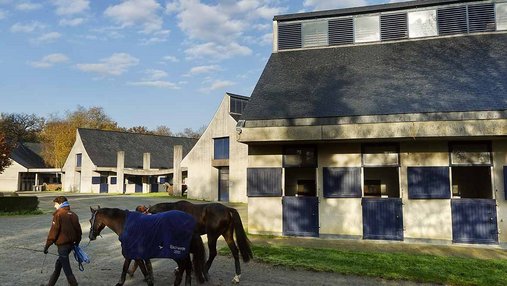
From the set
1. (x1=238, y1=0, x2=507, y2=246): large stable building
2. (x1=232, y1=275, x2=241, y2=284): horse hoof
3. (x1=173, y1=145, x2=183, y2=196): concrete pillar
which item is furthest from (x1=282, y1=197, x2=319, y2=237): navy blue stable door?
(x1=173, y1=145, x2=183, y2=196): concrete pillar

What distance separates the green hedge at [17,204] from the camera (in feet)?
68.2

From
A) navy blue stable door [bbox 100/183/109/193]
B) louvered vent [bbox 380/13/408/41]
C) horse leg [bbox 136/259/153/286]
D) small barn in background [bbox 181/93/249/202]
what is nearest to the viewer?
horse leg [bbox 136/259/153/286]

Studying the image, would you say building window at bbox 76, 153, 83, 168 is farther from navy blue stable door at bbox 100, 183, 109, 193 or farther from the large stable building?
the large stable building

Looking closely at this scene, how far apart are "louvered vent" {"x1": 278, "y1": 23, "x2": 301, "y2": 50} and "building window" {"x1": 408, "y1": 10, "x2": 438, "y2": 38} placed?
4719mm

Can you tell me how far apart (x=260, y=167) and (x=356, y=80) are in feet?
15.7

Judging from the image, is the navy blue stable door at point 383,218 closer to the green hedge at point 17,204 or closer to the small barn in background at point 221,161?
the small barn in background at point 221,161

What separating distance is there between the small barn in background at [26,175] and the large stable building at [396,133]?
4753 cm

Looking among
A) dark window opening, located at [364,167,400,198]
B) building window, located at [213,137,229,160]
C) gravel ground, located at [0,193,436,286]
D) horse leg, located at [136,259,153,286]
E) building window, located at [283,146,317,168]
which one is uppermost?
building window, located at [213,137,229,160]

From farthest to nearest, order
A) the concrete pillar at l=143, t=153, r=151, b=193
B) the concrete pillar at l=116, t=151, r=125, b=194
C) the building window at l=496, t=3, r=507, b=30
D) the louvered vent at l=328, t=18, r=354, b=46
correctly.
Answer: the concrete pillar at l=143, t=153, r=151, b=193
the concrete pillar at l=116, t=151, r=125, b=194
the louvered vent at l=328, t=18, r=354, b=46
the building window at l=496, t=3, r=507, b=30

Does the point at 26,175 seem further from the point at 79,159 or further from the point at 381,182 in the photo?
the point at 381,182

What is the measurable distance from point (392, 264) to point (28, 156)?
209 feet

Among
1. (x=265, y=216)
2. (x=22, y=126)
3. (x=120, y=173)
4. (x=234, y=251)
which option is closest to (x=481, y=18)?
(x=265, y=216)

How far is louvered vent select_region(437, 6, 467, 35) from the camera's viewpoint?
15.3 meters

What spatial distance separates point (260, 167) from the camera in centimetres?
1322
